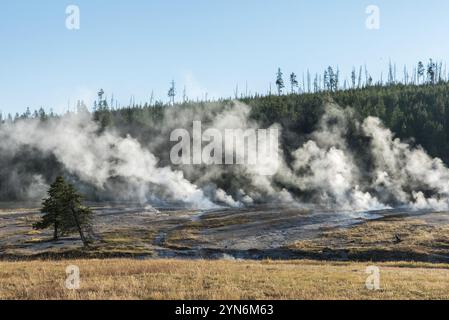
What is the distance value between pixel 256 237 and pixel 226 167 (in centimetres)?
7399

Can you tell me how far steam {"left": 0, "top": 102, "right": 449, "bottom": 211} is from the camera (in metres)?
114

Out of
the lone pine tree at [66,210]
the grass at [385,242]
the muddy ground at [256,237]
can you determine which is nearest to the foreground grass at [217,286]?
the grass at [385,242]

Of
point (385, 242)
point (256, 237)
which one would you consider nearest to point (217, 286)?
point (385, 242)

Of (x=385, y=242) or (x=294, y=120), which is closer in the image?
(x=385, y=242)

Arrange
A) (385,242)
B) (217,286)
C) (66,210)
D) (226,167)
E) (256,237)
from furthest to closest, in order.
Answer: (226,167) → (256,237) → (66,210) → (385,242) → (217,286)

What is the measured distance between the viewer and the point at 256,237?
6400cm

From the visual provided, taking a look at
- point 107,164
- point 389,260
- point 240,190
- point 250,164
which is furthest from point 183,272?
point 107,164

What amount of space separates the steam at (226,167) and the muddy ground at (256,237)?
21773mm

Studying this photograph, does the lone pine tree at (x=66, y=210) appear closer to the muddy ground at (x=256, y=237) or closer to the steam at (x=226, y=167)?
the muddy ground at (x=256, y=237)

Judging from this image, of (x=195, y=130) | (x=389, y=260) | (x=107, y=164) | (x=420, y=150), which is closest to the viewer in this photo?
(x=389, y=260)

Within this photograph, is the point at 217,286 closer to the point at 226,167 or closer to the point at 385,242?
the point at 385,242
